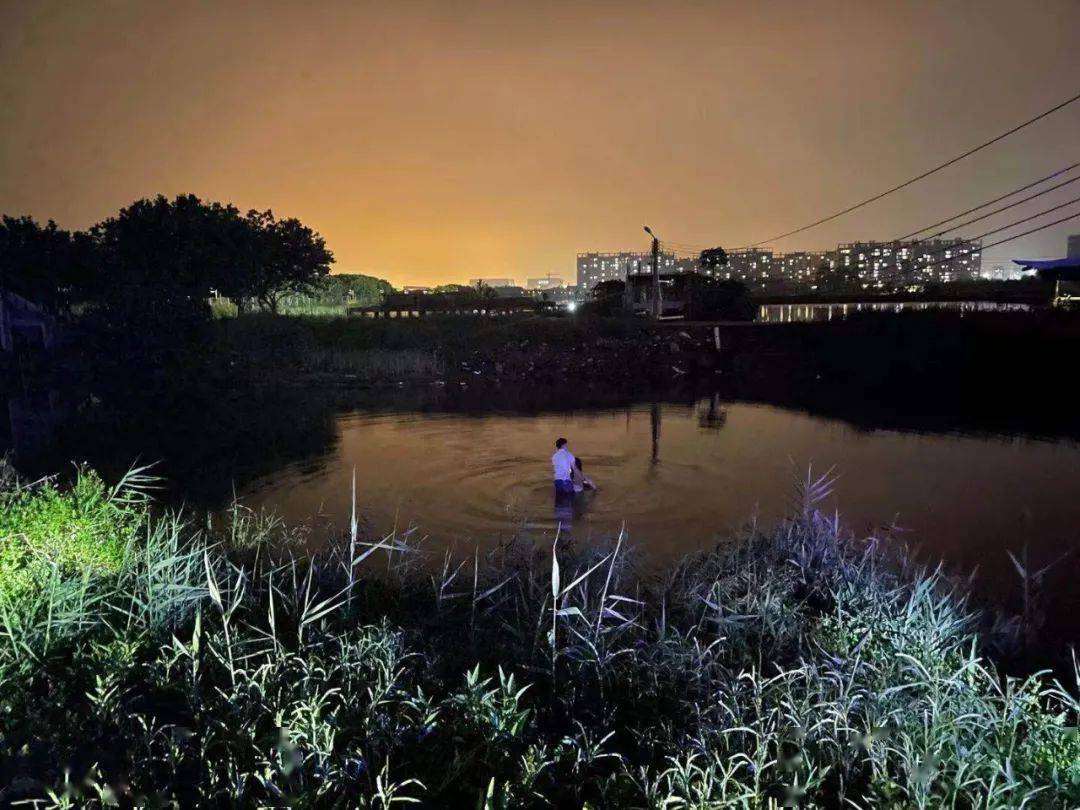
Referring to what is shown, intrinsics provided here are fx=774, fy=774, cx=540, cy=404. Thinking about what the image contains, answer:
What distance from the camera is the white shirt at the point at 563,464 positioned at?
15.3 m

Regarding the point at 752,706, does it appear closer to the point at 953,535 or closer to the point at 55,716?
the point at 55,716

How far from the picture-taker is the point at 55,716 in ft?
16.9

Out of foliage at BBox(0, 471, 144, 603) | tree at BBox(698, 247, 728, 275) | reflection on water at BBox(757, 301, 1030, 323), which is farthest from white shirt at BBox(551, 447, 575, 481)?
tree at BBox(698, 247, 728, 275)

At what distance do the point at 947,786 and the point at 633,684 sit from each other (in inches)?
94.5

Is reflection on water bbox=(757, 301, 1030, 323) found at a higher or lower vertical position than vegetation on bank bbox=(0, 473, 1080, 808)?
higher

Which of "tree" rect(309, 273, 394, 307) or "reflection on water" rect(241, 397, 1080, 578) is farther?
"tree" rect(309, 273, 394, 307)

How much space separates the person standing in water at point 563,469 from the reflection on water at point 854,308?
104 feet

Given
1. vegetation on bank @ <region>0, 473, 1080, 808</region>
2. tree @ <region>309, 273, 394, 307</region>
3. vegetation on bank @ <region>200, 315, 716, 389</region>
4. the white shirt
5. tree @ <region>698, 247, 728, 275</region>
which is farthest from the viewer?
tree @ <region>698, 247, 728, 275</region>

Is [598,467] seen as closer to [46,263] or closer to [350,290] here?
[46,263]

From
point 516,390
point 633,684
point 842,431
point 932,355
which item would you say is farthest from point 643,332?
point 633,684

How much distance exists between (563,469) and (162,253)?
38654mm

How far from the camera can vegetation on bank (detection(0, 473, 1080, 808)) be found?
465 centimetres

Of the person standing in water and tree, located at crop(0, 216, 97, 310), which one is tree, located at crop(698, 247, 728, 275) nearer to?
tree, located at crop(0, 216, 97, 310)

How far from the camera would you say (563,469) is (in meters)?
15.5
